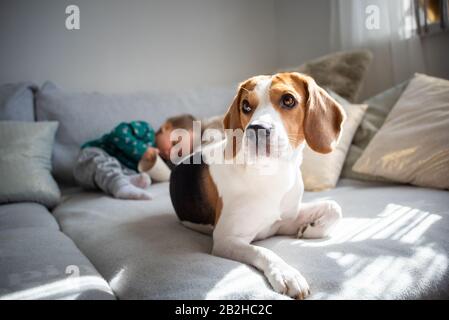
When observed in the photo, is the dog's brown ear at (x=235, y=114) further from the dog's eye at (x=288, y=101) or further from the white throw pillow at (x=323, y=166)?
the white throw pillow at (x=323, y=166)

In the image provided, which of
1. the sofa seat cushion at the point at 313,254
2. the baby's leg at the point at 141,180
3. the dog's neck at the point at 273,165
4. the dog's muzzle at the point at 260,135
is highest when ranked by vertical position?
the dog's muzzle at the point at 260,135

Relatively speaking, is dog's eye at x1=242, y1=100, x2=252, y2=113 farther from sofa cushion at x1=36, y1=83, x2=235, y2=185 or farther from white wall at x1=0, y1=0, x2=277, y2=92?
white wall at x1=0, y1=0, x2=277, y2=92

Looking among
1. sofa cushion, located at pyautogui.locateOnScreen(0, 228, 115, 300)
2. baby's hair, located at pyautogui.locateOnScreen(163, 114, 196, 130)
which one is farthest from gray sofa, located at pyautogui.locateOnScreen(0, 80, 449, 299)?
baby's hair, located at pyautogui.locateOnScreen(163, 114, 196, 130)

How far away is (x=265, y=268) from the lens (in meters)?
0.96

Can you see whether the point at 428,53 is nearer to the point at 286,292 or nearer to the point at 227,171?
the point at 227,171

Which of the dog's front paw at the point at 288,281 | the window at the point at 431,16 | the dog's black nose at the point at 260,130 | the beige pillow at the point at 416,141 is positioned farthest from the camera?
the window at the point at 431,16

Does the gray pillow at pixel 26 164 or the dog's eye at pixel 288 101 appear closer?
the dog's eye at pixel 288 101

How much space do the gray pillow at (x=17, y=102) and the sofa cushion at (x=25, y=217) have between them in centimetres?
60

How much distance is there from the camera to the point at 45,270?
40.5 inches

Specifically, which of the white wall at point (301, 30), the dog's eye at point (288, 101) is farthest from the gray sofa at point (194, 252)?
the white wall at point (301, 30)

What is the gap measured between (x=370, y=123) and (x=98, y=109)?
157 centimetres

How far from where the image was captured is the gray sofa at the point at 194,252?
0.89 meters

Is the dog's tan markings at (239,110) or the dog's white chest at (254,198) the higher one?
the dog's tan markings at (239,110)
